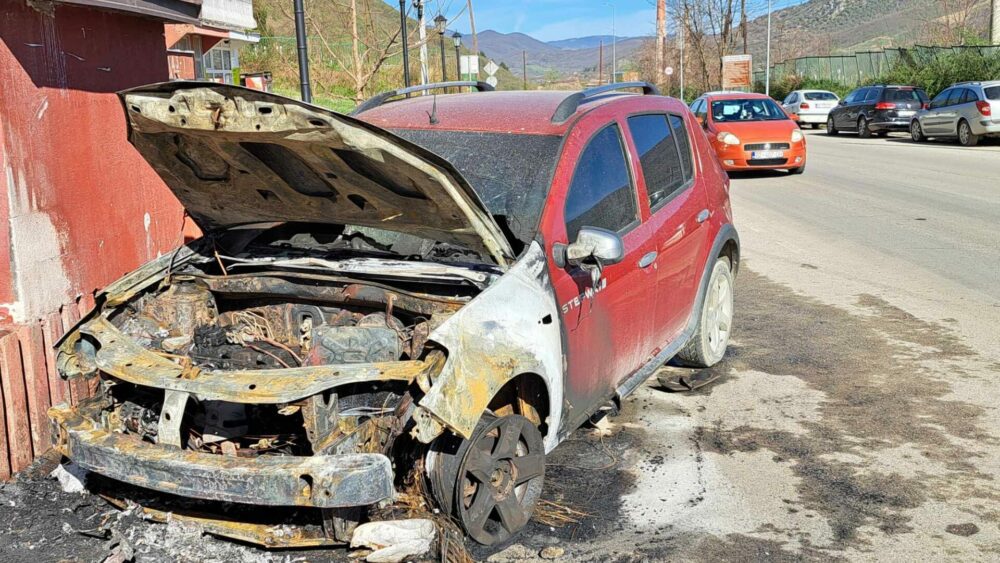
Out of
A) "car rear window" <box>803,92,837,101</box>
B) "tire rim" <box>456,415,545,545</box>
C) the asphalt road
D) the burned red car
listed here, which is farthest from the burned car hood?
"car rear window" <box>803,92,837,101</box>

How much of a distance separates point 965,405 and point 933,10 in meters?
120

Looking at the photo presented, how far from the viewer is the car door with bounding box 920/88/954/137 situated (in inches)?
1007

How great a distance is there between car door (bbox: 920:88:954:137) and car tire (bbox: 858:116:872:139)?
3.65m

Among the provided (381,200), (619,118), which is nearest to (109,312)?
(381,200)

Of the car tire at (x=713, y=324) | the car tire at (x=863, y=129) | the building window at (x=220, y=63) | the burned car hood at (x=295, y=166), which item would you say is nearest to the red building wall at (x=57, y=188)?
the burned car hood at (x=295, y=166)

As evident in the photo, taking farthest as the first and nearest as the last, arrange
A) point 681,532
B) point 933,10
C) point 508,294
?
1. point 933,10
2. point 681,532
3. point 508,294

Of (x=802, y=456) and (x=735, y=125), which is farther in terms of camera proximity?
(x=735, y=125)

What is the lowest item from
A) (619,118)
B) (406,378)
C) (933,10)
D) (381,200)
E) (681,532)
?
(681,532)

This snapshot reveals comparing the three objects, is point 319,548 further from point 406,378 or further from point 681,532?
point 681,532

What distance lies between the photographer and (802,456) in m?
5.00

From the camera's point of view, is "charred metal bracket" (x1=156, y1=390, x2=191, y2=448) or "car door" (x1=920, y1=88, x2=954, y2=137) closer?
"charred metal bracket" (x1=156, y1=390, x2=191, y2=448)

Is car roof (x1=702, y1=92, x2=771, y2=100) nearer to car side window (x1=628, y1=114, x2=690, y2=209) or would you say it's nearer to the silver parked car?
the silver parked car

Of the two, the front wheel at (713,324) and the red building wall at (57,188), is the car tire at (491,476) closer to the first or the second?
the front wheel at (713,324)

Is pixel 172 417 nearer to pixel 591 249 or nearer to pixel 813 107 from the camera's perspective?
pixel 591 249
